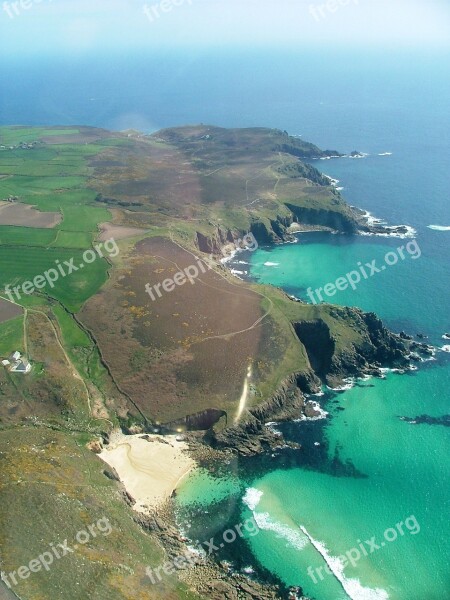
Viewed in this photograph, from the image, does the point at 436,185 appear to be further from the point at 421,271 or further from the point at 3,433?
the point at 3,433

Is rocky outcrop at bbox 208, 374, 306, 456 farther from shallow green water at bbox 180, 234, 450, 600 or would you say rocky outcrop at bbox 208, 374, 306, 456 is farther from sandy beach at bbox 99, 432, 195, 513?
sandy beach at bbox 99, 432, 195, 513

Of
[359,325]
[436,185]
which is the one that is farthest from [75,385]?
[436,185]

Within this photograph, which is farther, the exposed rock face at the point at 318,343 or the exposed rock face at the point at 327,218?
the exposed rock face at the point at 327,218

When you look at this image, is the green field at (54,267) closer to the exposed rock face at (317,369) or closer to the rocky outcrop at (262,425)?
the rocky outcrop at (262,425)
